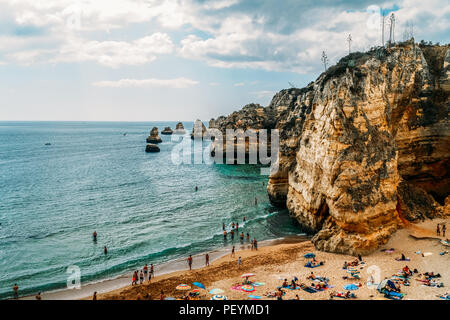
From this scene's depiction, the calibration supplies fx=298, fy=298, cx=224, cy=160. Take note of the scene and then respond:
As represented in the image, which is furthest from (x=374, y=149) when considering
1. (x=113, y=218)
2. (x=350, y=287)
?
(x=113, y=218)

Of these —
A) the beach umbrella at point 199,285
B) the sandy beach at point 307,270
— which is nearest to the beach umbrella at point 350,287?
the sandy beach at point 307,270

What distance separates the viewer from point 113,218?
36125 millimetres

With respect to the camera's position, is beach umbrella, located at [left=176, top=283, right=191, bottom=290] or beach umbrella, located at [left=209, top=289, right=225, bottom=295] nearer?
beach umbrella, located at [left=209, top=289, right=225, bottom=295]

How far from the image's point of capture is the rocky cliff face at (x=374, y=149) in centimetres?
2367

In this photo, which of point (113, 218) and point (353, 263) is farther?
point (113, 218)

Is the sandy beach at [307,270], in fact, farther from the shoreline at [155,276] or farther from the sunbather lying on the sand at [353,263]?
the shoreline at [155,276]

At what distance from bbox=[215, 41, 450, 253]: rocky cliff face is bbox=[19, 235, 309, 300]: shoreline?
4381 millimetres

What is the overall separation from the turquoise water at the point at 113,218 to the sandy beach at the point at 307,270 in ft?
15.0

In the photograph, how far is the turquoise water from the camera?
25.6 metres

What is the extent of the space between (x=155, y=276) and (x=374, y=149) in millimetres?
20351

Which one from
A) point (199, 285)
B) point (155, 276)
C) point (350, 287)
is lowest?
point (155, 276)

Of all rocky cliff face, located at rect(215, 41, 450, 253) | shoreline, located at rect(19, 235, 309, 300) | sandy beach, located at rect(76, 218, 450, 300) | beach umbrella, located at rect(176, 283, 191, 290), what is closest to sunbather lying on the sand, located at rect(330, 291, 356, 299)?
sandy beach, located at rect(76, 218, 450, 300)

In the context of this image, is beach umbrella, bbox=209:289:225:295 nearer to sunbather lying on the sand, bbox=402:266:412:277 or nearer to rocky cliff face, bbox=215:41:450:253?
rocky cliff face, bbox=215:41:450:253

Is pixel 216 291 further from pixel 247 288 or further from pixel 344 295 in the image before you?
pixel 344 295
